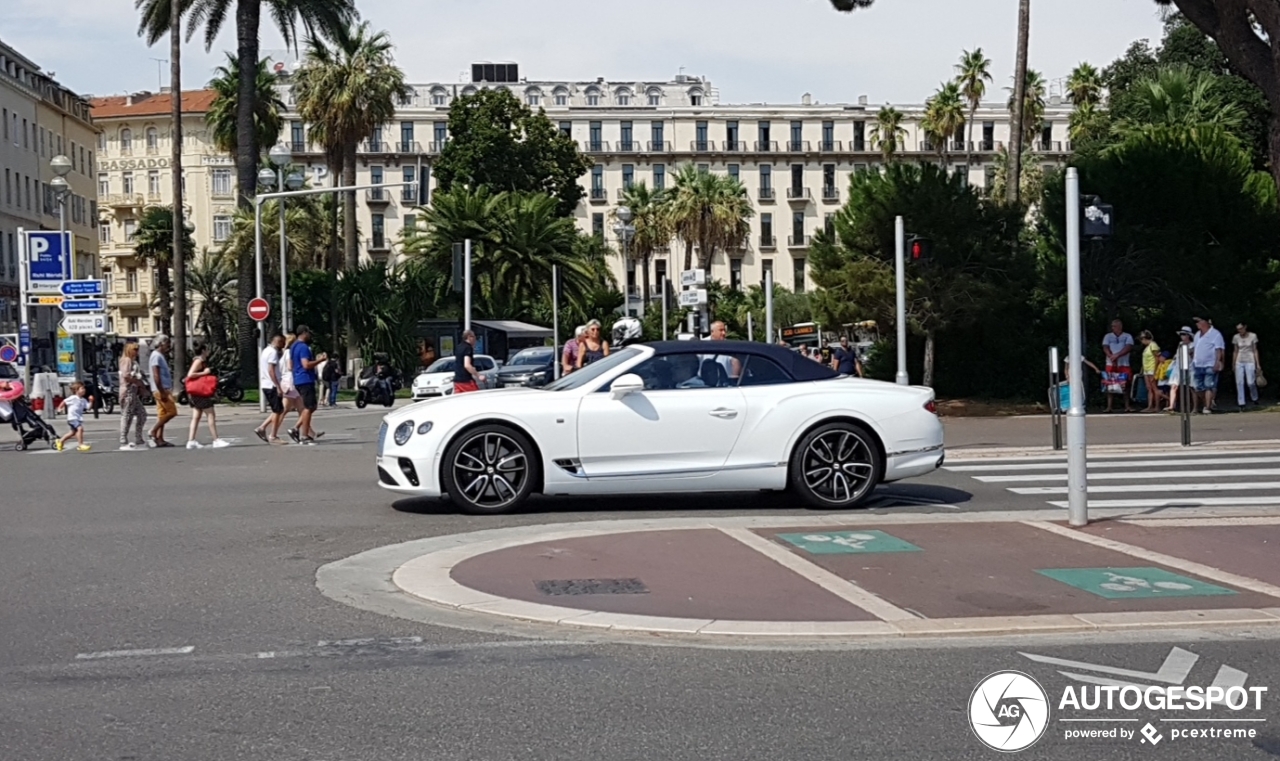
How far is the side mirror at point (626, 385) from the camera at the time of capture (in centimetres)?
1297

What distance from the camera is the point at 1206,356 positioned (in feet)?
86.1

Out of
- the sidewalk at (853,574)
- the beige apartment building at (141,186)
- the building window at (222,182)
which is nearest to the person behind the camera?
the sidewalk at (853,574)

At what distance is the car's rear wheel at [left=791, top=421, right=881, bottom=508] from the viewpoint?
13.3 m

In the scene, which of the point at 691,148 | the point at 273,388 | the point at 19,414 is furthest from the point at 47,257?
the point at 691,148

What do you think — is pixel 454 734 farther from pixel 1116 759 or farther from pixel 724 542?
pixel 724 542

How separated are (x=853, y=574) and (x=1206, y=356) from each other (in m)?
18.6

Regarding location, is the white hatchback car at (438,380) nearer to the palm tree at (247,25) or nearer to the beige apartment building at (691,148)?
the palm tree at (247,25)

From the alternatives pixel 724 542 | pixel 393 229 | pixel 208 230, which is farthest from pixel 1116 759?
pixel 208 230

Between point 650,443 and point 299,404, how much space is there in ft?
37.2

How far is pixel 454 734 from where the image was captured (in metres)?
5.94

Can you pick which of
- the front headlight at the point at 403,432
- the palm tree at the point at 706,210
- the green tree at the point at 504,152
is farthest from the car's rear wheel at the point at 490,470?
the palm tree at the point at 706,210

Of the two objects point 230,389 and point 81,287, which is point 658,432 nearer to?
point 81,287

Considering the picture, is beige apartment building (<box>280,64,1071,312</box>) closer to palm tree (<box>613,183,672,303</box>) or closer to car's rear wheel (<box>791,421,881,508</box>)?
palm tree (<box>613,183,672,303</box>)

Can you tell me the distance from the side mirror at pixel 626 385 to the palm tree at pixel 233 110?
51.3 m
